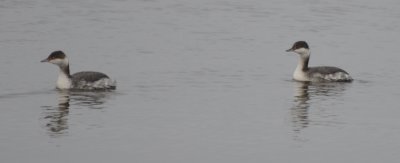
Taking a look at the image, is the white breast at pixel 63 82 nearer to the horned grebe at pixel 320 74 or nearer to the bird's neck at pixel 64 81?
the bird's neck at pixel 64 81

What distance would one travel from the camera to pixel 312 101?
82.3 ft

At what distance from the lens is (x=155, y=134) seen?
20.1 metres

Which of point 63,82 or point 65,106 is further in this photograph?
point 63,82

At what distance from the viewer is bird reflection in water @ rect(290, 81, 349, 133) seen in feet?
72.3

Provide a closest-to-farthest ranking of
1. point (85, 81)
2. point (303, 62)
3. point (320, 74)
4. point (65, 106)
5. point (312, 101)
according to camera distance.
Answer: point (65, 106), point (312, 101), point (85, 81), point (320, 74), point (303, 62)

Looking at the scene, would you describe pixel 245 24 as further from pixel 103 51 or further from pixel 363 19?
pixel 103 51

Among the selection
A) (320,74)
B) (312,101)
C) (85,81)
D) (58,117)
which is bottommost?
(312,101)

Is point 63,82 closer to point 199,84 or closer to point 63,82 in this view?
point 63,82

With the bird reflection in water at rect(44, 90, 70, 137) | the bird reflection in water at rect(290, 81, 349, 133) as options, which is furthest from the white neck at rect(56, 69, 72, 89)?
the bird reflection in water at rect(290, 81, 349, 133)

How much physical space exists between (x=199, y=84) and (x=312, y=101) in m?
3.19

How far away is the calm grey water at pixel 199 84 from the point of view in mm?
19219

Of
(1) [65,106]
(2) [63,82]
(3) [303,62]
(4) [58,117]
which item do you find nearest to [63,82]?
(2) [63,82]

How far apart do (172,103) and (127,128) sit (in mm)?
3273

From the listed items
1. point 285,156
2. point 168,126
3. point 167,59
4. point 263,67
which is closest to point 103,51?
point 167,59
